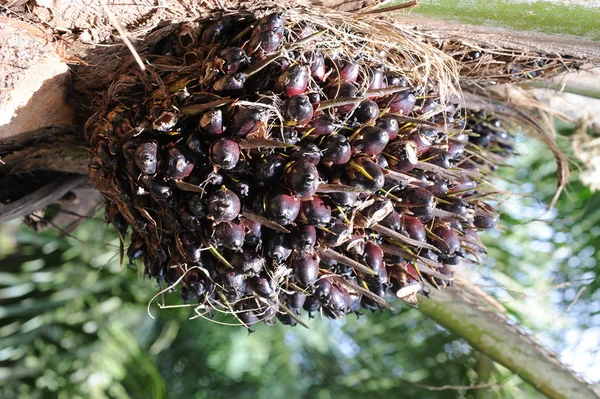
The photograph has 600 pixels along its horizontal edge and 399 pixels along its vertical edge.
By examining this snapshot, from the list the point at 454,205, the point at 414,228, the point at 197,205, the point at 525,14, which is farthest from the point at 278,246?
the point at 525,14

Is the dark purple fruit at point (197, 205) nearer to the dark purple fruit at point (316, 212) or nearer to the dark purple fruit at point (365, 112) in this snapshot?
the dark purple fruit at point (316, 212)

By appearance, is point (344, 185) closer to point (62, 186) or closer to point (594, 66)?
point (594, 66)

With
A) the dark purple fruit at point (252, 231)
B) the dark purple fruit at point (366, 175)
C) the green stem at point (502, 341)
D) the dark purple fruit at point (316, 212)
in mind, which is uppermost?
the dark purple fruit at point (366, 175)

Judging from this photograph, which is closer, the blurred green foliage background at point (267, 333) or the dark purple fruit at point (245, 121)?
the dark purple fruit at point (245, 121)

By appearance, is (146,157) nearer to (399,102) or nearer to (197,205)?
(197,205)

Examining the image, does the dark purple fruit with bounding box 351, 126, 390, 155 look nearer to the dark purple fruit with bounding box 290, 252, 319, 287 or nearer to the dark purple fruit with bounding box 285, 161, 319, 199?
the dark purple fruit with bounding box 285, 161, 319, 199

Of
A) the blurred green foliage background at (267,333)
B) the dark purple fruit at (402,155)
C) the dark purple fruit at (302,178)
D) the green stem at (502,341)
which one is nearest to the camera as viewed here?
the dark purple fruit at (302,178)

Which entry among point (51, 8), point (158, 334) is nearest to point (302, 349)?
point (158, 334)

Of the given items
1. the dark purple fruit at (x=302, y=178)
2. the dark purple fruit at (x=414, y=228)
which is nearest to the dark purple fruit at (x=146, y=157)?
the dark purple fruit at (x=302, y=178)
